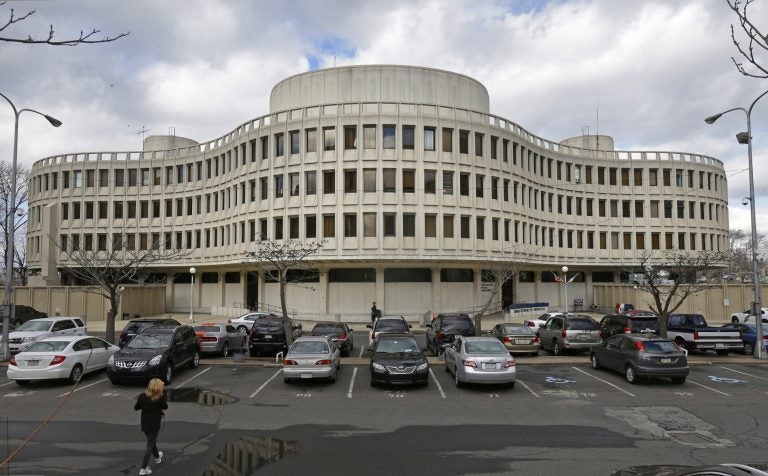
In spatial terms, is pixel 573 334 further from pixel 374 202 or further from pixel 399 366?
pixel 374 202

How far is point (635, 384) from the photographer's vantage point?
16641 millimetres

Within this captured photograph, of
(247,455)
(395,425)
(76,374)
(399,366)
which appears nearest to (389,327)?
(399,366)

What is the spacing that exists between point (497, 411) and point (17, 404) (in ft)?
40.3

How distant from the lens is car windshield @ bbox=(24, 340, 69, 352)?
52.9 feet

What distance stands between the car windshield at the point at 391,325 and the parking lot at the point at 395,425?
16.8 ft

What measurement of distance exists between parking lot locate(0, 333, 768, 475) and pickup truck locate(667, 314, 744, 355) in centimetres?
492

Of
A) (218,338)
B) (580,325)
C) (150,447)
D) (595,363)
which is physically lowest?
(595,363)

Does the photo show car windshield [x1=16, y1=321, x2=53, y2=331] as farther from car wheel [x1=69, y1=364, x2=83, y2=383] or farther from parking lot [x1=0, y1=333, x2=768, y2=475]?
car wheel [x1=69, y1=364, x2=83, y2=383]

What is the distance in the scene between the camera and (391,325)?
23312mm

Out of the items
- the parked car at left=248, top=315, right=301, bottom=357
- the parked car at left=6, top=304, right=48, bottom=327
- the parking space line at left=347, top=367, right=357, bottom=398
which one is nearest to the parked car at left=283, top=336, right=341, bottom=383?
the parking space line at left=347, top=367, right=357, bottom=398

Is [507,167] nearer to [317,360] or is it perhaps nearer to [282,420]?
[317,360]

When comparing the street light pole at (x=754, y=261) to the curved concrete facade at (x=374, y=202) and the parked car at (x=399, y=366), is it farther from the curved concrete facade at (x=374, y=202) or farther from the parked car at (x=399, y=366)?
the curved concrete facade at (x=374, y=202)

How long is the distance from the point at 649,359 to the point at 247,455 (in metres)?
12.3

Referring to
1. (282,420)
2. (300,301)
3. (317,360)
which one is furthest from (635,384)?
(300,301)
